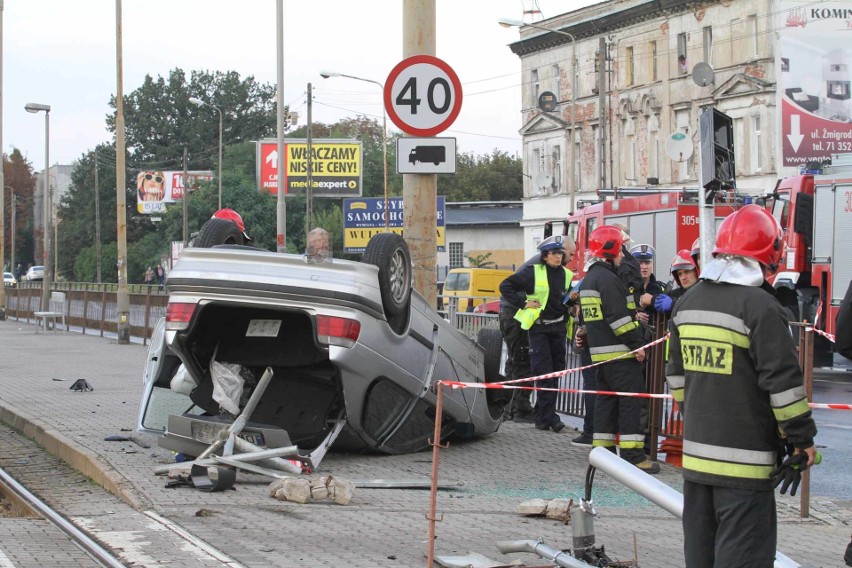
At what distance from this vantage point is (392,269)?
30.6 feet

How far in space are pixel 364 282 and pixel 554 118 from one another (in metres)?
53.5

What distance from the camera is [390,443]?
1003 cm

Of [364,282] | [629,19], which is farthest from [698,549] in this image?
[629,19]

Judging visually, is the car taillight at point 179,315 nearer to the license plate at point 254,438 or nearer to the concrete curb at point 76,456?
the license plate at point 254,438

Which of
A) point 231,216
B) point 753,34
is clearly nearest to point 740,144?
point 753,34

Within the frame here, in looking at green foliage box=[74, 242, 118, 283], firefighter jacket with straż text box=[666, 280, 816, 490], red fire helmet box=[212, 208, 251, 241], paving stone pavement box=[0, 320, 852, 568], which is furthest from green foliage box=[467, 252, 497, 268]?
firefighter jacket with straż text box=[666, 280, 816, 490]

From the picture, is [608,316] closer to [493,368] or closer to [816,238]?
[493,368]

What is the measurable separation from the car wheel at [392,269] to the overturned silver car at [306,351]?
0.01 metres

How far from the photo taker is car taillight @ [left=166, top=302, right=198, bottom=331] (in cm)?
905

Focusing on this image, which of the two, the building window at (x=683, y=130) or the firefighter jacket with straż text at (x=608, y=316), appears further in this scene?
the building window at (x=683, y=130)

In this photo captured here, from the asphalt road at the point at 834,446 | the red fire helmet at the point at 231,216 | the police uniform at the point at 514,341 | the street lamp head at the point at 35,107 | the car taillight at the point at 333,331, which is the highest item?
the street lamp head at the point at 35,107

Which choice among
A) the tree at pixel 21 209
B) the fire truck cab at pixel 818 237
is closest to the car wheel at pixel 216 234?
the fire truck cab at pixel 818 237

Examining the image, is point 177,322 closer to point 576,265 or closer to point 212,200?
point 576,265

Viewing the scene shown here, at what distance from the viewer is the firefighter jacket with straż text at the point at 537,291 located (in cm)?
1177
